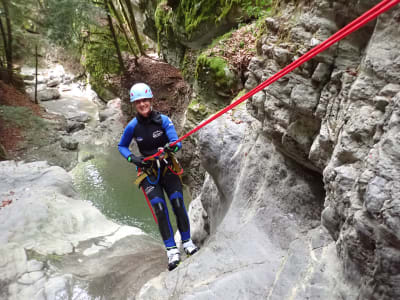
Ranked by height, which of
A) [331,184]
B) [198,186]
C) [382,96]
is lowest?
[198,186]

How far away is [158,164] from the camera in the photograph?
3941 mm

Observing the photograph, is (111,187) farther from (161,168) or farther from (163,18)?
(161,168)

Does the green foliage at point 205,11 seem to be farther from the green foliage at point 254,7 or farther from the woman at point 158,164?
the woman at point 158,164

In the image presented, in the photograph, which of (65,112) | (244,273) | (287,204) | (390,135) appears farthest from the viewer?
(65,112)

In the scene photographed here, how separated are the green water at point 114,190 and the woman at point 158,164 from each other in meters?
5.37

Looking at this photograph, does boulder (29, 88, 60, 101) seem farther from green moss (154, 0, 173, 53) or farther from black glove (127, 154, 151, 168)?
black glove (127, 154, 151, 168)

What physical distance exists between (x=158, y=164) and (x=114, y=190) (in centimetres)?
845

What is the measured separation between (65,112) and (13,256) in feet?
58.5

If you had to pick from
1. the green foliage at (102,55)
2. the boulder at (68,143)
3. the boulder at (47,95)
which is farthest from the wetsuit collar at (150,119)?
the boulder at (47,95)

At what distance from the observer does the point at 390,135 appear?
1.61 meters

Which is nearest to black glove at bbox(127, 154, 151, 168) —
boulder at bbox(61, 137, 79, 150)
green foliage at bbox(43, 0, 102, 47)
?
green foliage at bbox(43, 0, 102, 47)

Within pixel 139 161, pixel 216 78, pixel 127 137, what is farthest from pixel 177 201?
pixel 216 78

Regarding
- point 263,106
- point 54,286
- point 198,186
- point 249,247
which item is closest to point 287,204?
point 249,247

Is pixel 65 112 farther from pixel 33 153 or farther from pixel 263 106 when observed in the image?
pixel 263 106
